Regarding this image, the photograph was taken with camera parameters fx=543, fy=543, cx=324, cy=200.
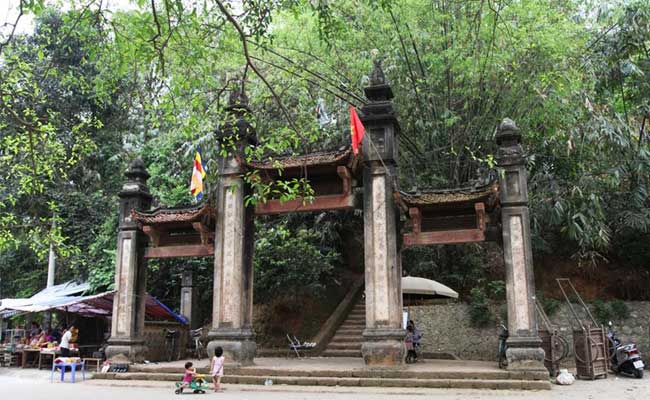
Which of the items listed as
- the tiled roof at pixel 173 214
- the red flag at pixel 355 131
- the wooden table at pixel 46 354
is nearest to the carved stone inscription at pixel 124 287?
the tiled roof at pixel 173 214

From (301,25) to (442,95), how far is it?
4276mm

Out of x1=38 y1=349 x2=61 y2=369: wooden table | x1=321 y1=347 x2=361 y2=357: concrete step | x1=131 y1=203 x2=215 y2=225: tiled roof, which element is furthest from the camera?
x1=321 y1=347 x2=361 y2=357: concrete step

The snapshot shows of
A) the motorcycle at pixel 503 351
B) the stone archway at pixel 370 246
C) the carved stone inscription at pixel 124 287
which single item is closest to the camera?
the stone archway at pixel 370 246

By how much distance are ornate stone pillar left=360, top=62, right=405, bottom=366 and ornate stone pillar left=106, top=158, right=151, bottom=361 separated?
17.3 feet

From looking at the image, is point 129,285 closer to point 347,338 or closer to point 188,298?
point 188,298

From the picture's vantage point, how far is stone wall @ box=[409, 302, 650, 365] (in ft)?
44.5

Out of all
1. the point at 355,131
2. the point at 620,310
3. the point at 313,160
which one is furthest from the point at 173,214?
the point at 620,310

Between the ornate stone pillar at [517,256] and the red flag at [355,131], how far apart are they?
269 cm

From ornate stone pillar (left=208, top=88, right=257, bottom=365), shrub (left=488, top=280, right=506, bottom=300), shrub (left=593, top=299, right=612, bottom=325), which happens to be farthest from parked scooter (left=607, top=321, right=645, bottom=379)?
ornate stone pillar (left=208, top=88, right=257, bottom=365)

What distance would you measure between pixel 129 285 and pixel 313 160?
510 centimetres

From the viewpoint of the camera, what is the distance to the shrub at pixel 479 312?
570 inches

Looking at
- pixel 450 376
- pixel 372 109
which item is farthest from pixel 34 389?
pixel 372 109

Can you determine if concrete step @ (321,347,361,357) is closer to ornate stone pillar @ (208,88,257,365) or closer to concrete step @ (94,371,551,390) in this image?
ornate stone pillar @ (208,88,257,365)

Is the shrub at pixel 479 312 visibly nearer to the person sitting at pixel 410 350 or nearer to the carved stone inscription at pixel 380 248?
the person sitting at pixel 410 350
